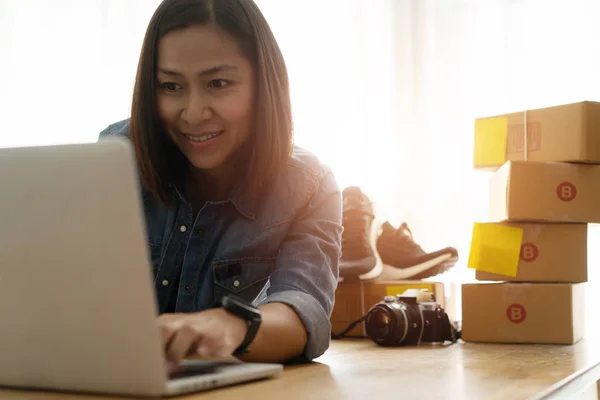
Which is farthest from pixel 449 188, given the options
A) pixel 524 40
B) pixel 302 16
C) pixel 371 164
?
pixel 302 16

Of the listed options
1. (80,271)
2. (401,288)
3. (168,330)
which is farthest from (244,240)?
(401,288)

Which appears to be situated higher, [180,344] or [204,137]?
[204,137]

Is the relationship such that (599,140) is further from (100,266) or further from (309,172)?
(100,266)

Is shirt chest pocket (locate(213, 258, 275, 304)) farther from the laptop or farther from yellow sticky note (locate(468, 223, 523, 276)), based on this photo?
yellow sticky note (locate(468, 223, 523, 276))

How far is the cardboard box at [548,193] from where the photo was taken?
1.54m

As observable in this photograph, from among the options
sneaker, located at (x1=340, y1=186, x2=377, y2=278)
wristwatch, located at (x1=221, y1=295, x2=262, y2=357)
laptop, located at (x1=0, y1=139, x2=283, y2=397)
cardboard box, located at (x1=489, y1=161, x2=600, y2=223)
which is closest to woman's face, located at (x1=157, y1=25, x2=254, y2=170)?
wristwatch, located at (x1=221, y1=295, x2=262, y2=357)

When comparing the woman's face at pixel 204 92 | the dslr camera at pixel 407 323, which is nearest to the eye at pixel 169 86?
the woman's face at pixel 204 92

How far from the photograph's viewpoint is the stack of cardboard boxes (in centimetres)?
154

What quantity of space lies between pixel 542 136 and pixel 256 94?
2.45ft

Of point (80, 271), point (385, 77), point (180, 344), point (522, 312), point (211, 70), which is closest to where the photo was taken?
point (80, 271)

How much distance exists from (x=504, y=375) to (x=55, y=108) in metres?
1.54

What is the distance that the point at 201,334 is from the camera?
75cm

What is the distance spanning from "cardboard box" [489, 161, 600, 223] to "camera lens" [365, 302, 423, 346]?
0.95 feet

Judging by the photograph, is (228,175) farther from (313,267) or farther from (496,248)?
(496,248)
